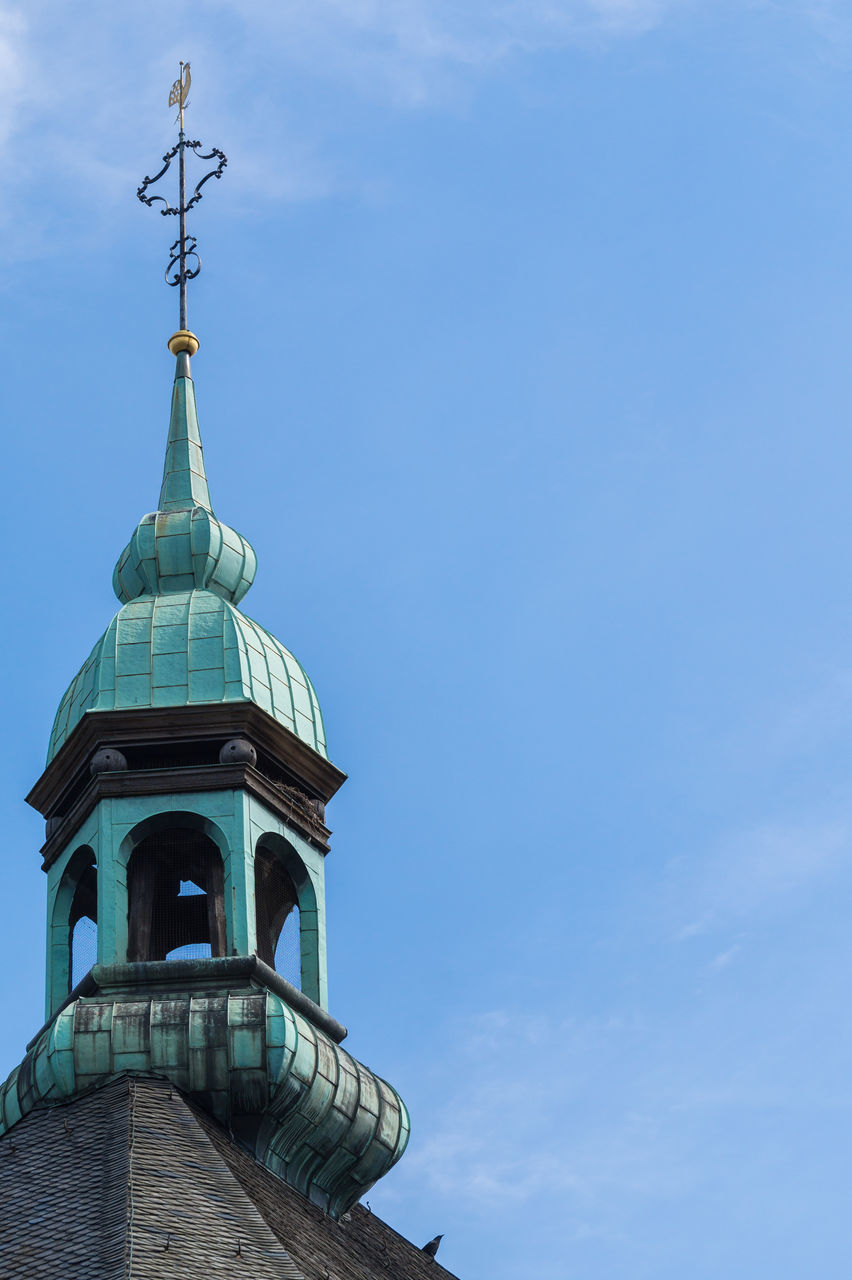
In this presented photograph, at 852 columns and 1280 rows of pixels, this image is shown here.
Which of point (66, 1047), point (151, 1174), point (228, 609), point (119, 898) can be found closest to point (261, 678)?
point (228, 609)

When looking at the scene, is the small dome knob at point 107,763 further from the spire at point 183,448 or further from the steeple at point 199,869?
the spire at point 183,448

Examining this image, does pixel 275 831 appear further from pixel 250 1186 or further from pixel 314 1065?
pixel 250 1186

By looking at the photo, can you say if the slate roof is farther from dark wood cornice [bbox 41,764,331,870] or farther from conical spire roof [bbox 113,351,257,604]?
conical spire roof [bbox 113,351,257,604]

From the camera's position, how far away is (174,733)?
3856cm

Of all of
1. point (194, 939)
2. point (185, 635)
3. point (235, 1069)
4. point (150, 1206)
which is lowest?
point (150, 1206)

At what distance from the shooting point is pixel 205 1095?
35.0 m

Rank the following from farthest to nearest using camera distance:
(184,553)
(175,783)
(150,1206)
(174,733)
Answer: (184,553), (174,733), (175,783), (150,1206)

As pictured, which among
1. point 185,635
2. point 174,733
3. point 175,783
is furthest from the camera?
point 185,635

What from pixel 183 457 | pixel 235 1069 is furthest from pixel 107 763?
pixel 183 457

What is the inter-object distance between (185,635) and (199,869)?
298 cm

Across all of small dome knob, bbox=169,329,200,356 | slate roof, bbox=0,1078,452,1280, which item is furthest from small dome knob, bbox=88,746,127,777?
small dome knob, bbox=169,329,200,356

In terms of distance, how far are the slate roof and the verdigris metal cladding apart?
0.99 feet

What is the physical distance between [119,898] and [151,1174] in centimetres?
676

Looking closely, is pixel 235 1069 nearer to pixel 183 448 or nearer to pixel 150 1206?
pixel 150 1206
